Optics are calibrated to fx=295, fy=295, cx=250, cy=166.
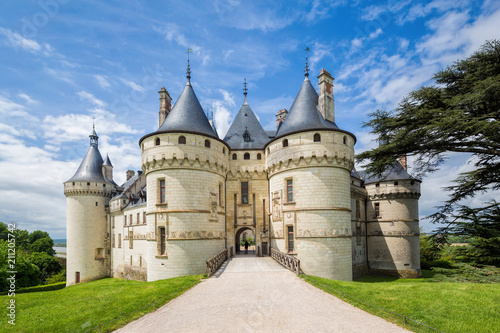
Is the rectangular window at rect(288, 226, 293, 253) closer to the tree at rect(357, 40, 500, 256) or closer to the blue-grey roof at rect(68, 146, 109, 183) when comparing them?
the tree at rect(357, 40, 500, 256)

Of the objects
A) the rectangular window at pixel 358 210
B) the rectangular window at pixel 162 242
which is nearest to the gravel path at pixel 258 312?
the rectangular window at pixel 162 242

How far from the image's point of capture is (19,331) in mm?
9508

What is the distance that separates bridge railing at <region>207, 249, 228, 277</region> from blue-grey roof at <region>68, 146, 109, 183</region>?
80.2ft

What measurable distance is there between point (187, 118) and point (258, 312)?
1658 centimetres

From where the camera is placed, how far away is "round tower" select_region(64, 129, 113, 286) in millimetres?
37031

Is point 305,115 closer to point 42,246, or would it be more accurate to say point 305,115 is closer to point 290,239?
point 290,239

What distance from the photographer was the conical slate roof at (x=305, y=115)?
22250 mm

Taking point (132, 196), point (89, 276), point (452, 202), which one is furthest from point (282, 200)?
point (89, 276)

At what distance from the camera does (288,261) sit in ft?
60.8

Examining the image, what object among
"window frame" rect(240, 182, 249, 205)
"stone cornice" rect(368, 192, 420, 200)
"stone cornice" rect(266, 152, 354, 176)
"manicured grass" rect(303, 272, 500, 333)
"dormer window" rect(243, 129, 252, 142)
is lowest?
"manicured grass" rect(303, 272, 500, 333)

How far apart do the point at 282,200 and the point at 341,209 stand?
4.40 meters

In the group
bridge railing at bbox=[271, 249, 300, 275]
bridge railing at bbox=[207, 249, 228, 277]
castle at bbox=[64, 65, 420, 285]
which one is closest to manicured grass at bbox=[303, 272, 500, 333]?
bridge railing at bbox=[271, 249, 300, 275]

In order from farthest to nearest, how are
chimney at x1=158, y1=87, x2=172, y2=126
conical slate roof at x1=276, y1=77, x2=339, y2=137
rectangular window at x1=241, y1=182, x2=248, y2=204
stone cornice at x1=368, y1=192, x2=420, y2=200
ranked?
stone cornice at x1=368, y1=192, x2=420, y2=200, chimney at x1=158, y1=87, x2=172, y2=126, rectangular window at x1=241, y1=182, x2=248, y2=204, conical slate roof at x1=276, y1=77, x2=339, y2=137

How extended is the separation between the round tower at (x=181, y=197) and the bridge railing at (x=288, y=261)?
4.70 meters
